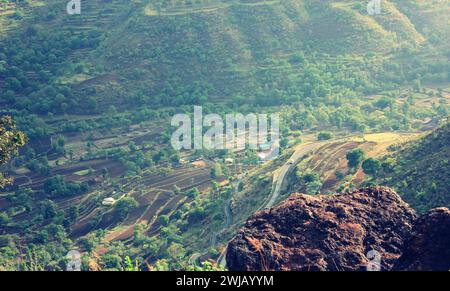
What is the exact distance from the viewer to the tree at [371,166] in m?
55.1

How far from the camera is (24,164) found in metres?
82.6

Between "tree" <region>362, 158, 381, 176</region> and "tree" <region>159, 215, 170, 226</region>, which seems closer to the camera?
"tree" <region>362, 158, 381, 176</region>

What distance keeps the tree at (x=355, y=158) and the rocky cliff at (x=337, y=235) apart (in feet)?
98.2

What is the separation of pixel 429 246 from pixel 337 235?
10.3 ft

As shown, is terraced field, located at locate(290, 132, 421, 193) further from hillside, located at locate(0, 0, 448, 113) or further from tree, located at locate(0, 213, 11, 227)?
hillside, located at locate(0, 0, 448, 113)

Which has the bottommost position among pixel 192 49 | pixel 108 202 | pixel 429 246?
pixel 108 202

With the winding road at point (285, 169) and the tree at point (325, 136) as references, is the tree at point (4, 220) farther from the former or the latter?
the tree at point (325, 136)

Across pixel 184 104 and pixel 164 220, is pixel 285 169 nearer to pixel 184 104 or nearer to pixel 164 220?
pixel 164 220

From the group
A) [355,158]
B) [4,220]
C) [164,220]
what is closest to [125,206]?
[164,220]

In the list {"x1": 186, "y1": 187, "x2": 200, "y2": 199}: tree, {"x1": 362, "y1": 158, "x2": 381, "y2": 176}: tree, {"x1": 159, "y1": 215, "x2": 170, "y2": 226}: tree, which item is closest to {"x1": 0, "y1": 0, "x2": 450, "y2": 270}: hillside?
{"x1": 159, "y1": 215, "x2": 170, "y2": 226}: tree

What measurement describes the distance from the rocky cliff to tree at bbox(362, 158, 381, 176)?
25.8 meters

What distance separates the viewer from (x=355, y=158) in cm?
5934

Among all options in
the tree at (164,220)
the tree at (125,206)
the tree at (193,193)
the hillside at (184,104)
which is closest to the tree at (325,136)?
the hillside at (184,104)

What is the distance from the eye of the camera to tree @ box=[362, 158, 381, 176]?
55.1 metres
